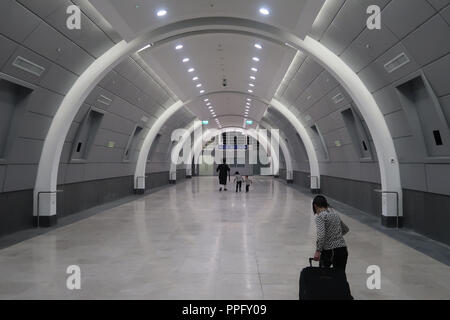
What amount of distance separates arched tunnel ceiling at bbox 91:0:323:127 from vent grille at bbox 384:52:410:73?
2033mm

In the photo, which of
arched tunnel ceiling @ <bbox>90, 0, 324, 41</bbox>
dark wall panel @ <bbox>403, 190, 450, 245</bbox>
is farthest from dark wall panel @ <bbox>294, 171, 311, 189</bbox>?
arched tunnel ceiling @ <bbox>90, 0, 324, 41</bbox>

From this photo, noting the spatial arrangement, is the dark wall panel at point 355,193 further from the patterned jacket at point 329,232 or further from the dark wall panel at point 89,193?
the dark wall panel at point 89,193

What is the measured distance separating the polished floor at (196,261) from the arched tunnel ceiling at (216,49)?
199 inches

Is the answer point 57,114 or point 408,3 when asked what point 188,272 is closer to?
point 408,3

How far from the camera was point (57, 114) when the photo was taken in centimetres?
1021

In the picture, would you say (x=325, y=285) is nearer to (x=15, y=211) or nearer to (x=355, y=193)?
A: (x=15, y=211)

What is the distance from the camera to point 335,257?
167 inches

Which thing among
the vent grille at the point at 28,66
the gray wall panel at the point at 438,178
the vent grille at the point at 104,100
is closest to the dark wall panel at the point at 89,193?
the vent grille at the point at 104,100

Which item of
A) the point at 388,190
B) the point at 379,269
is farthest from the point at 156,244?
the point at 388,190

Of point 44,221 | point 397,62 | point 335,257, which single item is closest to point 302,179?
point 397,62

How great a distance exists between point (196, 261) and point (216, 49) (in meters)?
7.52

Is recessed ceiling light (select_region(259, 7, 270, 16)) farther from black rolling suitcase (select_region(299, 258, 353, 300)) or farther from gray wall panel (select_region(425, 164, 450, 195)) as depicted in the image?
black rolling suitcase (select_region(299, 258, 353, 300))

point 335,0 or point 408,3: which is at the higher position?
point 335,0
